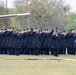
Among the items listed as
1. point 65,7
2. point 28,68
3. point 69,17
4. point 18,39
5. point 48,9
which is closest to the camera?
point 28,68

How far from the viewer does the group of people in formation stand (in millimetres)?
34562

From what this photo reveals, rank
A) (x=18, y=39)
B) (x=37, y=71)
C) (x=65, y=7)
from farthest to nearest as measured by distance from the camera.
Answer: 1. (x=65, y=7)
2. (x=18, y=39)
3. (x=37, y=71)

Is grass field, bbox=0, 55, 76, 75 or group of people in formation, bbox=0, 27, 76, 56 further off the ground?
group of people in formation, bbox=0, 27, 76, 56

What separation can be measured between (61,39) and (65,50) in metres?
1.35

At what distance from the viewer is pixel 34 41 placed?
115ft

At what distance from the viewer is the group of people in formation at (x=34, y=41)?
3456cm

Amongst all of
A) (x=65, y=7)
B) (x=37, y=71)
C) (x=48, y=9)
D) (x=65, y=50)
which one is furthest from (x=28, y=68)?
(x=65, y=7)

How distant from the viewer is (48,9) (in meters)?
65.8

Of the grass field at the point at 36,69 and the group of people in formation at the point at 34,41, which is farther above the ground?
the group of people in formation at the point at 34,41

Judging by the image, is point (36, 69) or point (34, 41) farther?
point (34, 41)

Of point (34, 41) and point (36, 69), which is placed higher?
point (34, 41)

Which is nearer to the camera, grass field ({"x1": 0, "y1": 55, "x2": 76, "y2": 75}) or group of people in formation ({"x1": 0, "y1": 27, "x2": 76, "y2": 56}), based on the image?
grass field ({"x1": 0, "y1": 55, "x2": 76, "y2": 75})

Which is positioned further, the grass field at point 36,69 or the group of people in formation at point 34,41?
the group of people in formation at point 34,41

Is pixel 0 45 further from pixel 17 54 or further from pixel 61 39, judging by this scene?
pixel 61 39
